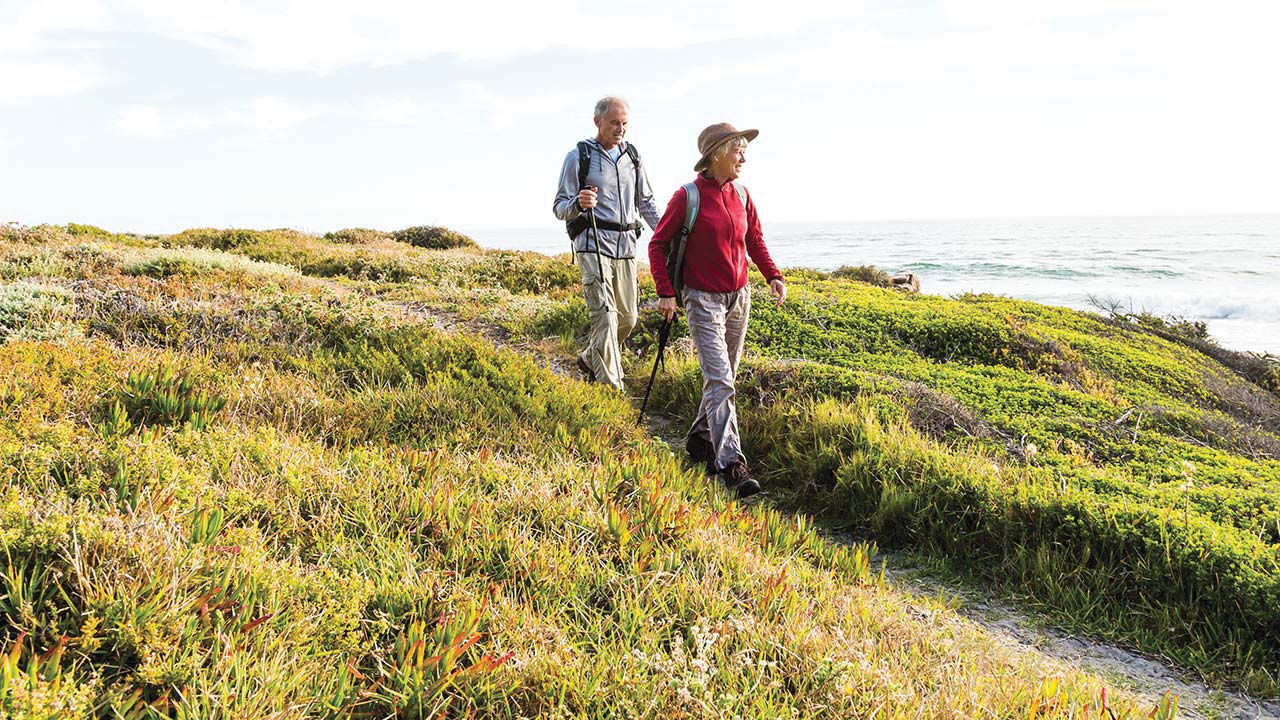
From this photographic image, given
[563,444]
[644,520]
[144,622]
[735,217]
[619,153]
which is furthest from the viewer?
[619,153]

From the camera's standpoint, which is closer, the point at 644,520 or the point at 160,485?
the point at 160,485

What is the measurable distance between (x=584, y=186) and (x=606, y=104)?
30.8 inches

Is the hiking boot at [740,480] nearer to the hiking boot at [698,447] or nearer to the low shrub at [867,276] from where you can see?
the hiking boot at [698,447]

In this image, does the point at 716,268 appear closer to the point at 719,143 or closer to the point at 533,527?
the point at 719,143

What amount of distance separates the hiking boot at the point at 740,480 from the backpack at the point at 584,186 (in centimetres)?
265

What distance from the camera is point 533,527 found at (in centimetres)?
362

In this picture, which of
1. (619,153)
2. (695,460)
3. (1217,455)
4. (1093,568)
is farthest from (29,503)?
(1217,455)

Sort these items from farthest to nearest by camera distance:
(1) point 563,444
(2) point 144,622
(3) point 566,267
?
(3) point 566,267 < (1) point 563,444 < (2) point 144,622

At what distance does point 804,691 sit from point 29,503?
313cm

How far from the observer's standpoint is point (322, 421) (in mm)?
4711

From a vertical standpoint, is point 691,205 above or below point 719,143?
below

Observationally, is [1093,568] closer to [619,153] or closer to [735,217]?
[735,217]

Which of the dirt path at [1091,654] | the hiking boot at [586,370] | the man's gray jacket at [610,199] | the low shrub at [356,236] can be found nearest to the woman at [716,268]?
the man's gray jacket at [610,199]

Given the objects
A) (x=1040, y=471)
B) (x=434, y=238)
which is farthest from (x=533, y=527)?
(x=434, y=238)
